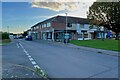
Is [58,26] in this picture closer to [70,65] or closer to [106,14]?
[106,14]

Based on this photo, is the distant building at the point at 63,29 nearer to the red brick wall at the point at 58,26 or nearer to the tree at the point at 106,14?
the red brick wall at the point at 58,26

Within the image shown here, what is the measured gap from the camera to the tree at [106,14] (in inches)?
1454

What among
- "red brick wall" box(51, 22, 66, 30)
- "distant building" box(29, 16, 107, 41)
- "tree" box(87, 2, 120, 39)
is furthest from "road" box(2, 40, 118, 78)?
"red brick wall" box(51, 22, 66, 30)

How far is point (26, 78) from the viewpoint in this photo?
676 centimetres

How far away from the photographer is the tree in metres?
36.9

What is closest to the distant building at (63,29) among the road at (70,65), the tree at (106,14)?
the tree at (106,14)

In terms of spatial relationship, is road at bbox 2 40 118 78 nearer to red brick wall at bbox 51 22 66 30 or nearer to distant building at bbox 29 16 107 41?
distant building at bbox 29 16 107 41

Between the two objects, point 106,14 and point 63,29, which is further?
point 63,29

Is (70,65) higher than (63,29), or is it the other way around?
(63,29)

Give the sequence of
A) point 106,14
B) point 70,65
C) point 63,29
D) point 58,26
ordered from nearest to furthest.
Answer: point 70,65
point 106,14
point 58,26
point 63,29

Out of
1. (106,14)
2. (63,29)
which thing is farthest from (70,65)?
(63,29)

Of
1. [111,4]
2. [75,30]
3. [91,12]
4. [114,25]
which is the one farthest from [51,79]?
[75,30]

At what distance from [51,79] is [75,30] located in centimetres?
5415

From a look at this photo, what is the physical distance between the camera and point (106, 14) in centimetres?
4078
